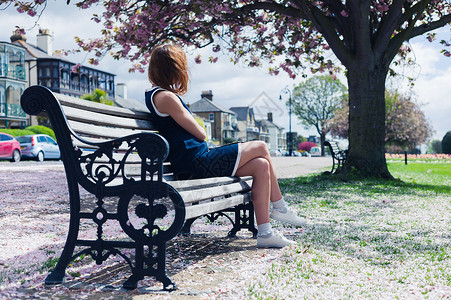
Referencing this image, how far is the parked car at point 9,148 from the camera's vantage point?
2394cm

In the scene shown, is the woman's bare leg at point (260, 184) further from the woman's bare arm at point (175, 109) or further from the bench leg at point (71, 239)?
the bench leg at point (71, 239)

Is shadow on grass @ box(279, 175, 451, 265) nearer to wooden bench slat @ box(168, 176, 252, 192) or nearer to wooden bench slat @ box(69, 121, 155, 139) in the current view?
wooden bench slat @ box(168, 176, 252, 192)

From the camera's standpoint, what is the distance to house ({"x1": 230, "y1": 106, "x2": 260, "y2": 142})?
10906 centimetres

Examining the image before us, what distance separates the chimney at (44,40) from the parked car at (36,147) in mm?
34018

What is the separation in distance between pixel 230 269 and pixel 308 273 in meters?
0.57

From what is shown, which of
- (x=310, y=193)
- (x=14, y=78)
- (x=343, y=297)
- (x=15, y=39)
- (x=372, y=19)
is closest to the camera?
(x=343, y=297)

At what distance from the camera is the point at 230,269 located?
3408 mm

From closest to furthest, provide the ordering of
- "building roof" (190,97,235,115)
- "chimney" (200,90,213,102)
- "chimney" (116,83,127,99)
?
"chimney" (116,83,127,99) < "building roof" (190,97,235,115) < "chimney" (200,90,213,102)

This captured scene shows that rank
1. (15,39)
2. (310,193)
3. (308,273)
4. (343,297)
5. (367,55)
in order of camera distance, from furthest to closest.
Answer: (15,39) < (367,55) < (310,193) < (308,273) < (343,297)

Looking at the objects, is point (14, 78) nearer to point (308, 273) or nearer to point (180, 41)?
point (180, 41)

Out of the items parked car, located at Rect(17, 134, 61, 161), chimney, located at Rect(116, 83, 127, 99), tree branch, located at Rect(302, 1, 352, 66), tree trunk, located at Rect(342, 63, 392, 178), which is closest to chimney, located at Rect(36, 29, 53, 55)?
chimney, located at Rect(116, 83, 127, 99)

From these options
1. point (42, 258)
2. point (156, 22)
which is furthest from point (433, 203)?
point (156, 22)

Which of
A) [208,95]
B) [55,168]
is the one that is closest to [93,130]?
[55,168]

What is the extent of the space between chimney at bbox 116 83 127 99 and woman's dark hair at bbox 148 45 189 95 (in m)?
69.4
